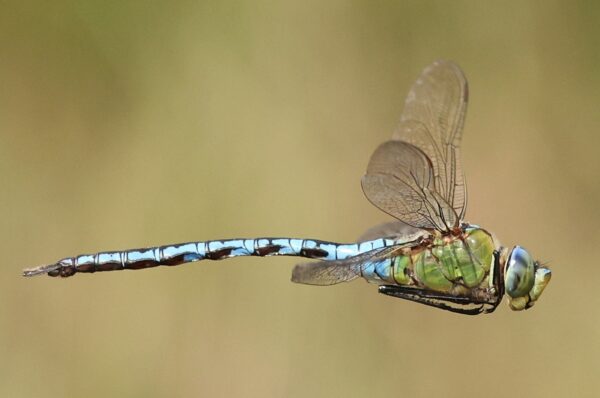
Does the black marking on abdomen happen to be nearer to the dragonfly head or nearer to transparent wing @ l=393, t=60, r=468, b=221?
transparent wing @ l=393, t=60, r=468, b=221

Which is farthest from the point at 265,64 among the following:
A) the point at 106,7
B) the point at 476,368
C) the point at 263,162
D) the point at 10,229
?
the point at 476,368

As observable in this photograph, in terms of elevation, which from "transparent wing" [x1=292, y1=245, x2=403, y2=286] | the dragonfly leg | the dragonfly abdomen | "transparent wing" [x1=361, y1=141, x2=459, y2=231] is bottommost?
the dragonfly leg

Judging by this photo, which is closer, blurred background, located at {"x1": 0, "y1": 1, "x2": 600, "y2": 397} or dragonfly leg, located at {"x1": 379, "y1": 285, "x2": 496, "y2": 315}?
dragonfly leg, located at {"x1": 379, "y1": 285, "x2": 496, "y2": 315}

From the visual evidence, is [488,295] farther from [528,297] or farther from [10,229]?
[10,229]

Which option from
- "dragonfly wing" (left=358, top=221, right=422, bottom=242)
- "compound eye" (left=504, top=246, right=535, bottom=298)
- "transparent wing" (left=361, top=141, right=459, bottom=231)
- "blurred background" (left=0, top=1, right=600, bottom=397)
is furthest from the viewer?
"blurred background" (left=0, top=1, right=600, bottom=397)

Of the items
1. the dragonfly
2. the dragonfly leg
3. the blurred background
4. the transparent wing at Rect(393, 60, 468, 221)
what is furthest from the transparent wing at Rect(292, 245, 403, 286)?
the blurred background

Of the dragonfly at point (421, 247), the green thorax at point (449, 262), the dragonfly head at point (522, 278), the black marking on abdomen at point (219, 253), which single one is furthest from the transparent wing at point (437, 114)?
the black marking on abdomen at point (219, 253)

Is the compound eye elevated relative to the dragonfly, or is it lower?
lower

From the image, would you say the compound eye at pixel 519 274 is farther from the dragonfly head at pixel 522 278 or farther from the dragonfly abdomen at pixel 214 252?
the dragonfly abdomen at pixel 214 252
